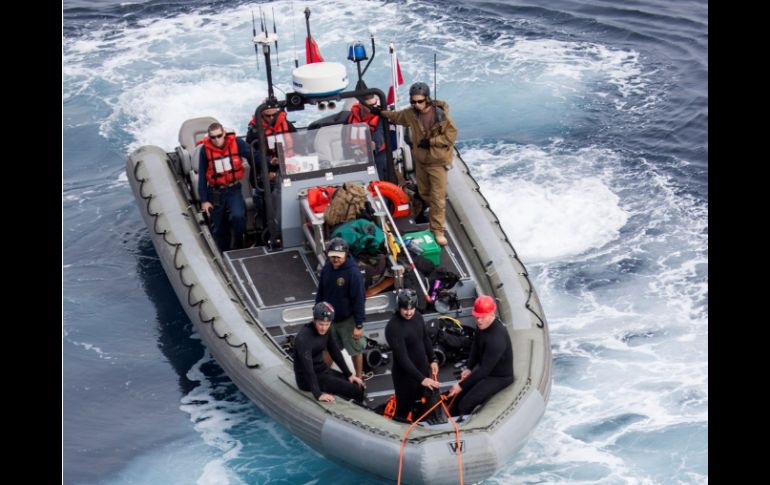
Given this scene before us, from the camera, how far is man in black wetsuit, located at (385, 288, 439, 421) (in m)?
8.48

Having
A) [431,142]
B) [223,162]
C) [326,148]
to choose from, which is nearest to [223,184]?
[223,162]

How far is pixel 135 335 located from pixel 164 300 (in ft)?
1.99

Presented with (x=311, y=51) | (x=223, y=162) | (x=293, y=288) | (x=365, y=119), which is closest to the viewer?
(x=293, y=288)

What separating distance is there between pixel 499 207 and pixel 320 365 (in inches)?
192

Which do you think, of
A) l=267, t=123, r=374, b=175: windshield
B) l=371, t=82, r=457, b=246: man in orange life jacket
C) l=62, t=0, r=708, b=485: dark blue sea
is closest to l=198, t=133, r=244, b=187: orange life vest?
l=267, t=123, r=374, b=175: windshield

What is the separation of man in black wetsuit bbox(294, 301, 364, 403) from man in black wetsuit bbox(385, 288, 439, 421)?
362 millimetres

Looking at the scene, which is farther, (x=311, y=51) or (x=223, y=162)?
(x=311, y=51)

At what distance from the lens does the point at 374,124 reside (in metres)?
11.3

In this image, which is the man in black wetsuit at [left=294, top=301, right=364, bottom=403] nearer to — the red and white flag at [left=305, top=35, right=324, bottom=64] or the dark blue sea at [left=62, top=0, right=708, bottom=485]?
the dark blue sea at [left=62, top=0, right=708, bottom=485]

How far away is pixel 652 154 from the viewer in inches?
588

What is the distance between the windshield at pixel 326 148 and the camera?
35.6 feet

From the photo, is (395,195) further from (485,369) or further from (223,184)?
(485,369)
